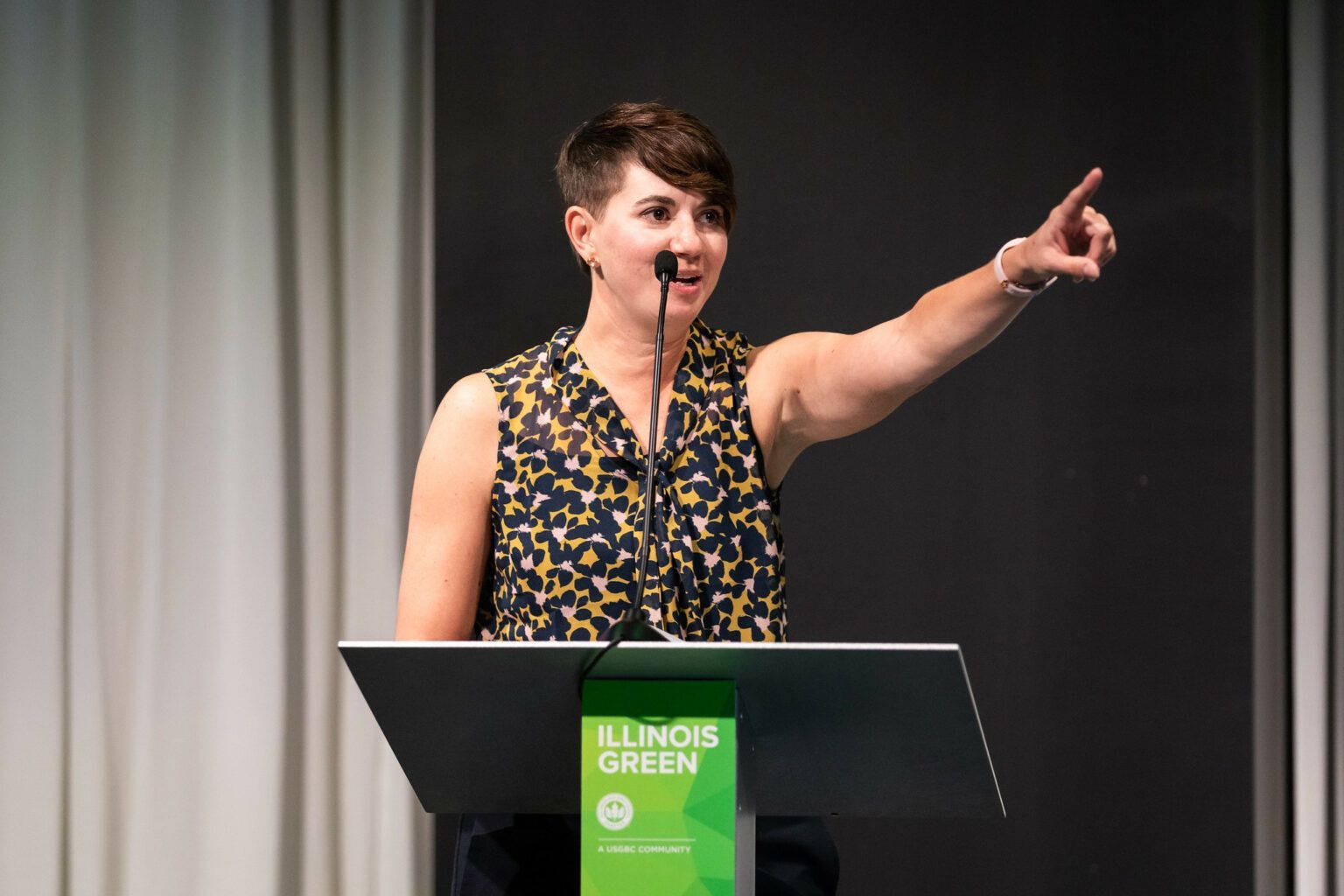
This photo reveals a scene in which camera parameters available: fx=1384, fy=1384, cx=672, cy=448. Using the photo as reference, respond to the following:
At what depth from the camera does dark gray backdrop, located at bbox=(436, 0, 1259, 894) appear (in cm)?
279

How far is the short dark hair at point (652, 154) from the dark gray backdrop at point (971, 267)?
2.84 feet

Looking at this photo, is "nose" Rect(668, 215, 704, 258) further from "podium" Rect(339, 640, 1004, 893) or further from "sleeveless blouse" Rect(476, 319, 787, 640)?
"podium" Rect(339, 640, 1004, 893)

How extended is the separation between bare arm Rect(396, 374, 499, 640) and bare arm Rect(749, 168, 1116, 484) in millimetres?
412

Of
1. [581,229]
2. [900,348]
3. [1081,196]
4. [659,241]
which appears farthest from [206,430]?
[1081,196]

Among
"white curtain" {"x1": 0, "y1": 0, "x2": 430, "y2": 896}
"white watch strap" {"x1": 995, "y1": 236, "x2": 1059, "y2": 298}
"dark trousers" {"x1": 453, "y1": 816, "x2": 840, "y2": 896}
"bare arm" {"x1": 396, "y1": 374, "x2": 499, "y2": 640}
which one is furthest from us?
"white curtain" {"x1": 0, "y1": 0, "x2": 430, "y2": 896}

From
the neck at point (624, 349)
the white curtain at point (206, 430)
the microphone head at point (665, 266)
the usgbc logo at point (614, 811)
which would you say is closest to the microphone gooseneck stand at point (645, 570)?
the microphone head at point (665, 266)

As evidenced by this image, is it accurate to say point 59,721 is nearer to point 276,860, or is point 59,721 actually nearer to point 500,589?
point 276,860

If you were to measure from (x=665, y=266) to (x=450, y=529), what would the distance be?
52 cm

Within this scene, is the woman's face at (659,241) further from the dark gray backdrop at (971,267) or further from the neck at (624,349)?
the dark gray backdrop at (971,267)

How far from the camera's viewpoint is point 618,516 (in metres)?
1.92

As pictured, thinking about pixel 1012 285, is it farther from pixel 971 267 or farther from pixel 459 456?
pixel 971 267

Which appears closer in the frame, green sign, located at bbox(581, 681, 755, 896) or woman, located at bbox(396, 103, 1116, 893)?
green sign, located at bbox(581, 681, 755, 896)

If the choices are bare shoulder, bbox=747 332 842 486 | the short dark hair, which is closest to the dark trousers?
bare shoulder, bbox=747 332 842 486

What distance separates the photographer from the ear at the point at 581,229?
79.0 inches
